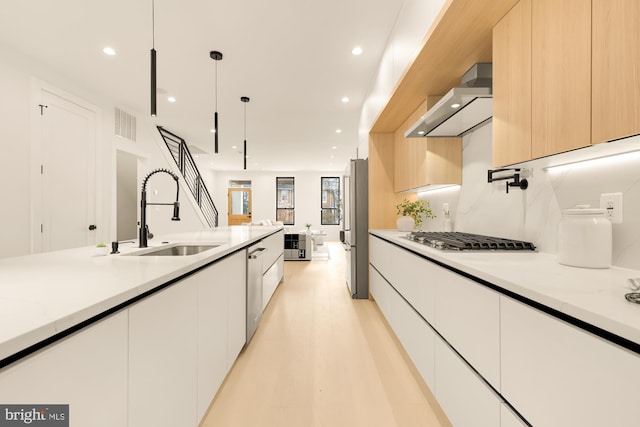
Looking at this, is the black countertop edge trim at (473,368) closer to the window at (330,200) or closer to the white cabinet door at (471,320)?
the white cabinet door at (471,320)

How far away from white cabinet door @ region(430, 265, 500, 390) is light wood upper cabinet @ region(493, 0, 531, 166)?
698mm

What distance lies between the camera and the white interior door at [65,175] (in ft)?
11.6

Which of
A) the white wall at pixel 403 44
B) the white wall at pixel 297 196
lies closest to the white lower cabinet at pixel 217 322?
the white wall at pixel 403 44

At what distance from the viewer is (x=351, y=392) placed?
1806 millimetres

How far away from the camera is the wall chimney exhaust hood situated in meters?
1.71

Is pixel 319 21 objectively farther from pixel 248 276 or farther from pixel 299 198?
pixel 299 198

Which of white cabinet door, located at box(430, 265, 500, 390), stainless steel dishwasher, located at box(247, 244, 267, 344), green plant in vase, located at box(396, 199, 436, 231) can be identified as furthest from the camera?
green plant in vase, located at box(396, 199, 436, 231)

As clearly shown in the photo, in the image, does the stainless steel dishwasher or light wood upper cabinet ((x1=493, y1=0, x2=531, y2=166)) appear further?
the stainless steel dishwasher

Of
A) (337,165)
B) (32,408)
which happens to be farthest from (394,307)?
(337,165)

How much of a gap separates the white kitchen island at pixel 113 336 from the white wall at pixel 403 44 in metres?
1.90

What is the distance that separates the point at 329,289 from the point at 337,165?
6.97 meters

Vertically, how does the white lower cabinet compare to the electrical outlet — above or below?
below

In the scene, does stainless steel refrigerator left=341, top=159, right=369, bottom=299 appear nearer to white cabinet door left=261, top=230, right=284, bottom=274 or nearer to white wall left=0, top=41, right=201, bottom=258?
white cabinet door left=261, top=230, right=284, bottom=274

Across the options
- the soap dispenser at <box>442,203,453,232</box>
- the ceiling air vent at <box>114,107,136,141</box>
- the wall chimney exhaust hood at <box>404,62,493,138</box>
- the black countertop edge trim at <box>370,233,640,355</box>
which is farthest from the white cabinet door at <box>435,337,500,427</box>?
the ceiling air vent at <box>114,107,136,141</box>
